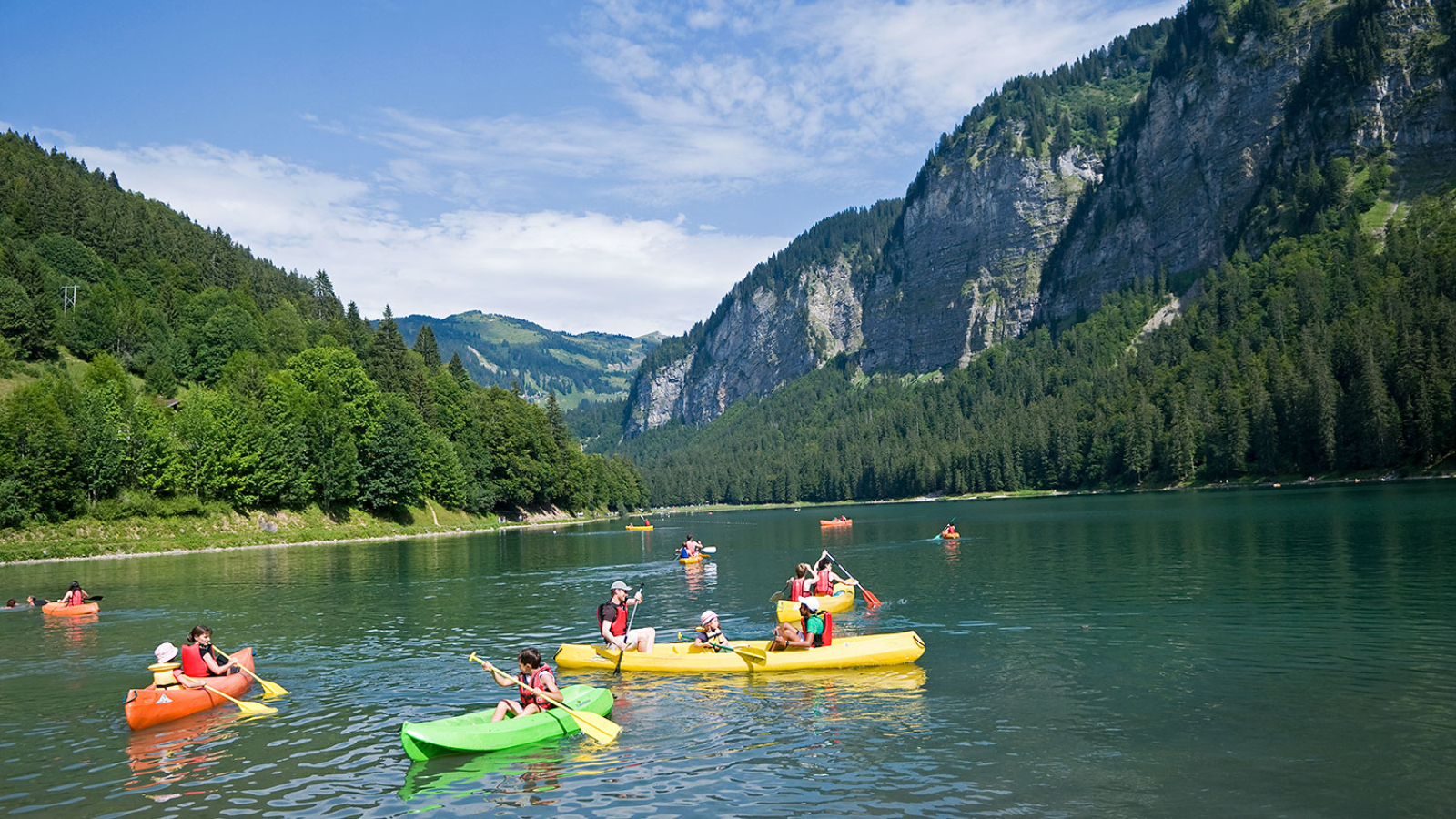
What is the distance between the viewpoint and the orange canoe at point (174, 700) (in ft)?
69.9

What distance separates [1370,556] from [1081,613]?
20319mm

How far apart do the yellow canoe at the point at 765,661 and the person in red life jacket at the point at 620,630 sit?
246mm

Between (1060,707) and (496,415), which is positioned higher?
(496,415)

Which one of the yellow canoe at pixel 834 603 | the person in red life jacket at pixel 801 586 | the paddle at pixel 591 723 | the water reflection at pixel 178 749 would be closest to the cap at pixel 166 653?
the water reflection at pixel 178 749

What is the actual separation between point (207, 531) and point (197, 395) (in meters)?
19.1

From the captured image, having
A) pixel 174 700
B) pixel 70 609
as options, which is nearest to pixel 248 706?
pixel 174 700

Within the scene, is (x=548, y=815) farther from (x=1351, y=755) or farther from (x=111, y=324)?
(x=111, y=324)

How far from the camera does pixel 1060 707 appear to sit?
67.0 ft

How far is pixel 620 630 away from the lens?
27609mm

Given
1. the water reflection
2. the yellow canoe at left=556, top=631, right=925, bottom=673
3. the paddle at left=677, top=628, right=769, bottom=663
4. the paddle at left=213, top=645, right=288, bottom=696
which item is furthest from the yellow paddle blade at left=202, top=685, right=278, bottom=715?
the paddle at left=677, top=628, right=769, bottom=663

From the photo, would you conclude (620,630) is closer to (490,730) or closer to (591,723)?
(591,723)

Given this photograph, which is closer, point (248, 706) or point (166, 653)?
point (248, 706)

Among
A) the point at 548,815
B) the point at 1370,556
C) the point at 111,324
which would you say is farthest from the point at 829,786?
the point at 111,324

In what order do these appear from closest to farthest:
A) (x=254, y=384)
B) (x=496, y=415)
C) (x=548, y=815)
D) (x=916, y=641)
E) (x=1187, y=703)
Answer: (x=548, y=815) → (x=1187, y=703) → (x=916, y=641) → (x=254, y=384) → (x=496, y=415)
